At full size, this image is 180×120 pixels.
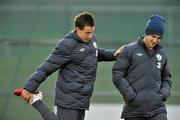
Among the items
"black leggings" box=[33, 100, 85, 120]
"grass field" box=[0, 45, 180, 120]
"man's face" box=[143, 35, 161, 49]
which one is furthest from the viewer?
"grass field" box=[0, 45, 180, 120]

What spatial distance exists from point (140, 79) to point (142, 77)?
2cm

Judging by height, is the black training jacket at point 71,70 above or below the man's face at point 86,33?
below

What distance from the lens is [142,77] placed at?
17.9ft

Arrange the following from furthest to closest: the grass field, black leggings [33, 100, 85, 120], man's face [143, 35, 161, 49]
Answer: the grass field, black leggings [33, 100, 85, 120], man's face [143, 35, 161, 49]

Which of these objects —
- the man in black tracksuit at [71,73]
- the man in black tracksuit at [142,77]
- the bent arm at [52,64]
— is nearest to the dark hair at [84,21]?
the man in black tracksuit at [71,73]

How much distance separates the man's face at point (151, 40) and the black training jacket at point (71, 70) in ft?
1.49

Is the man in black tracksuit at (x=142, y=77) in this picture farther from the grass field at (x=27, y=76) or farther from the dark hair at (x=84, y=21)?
the grass field at (x=27, y=76)

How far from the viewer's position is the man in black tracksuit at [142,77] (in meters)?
5.44

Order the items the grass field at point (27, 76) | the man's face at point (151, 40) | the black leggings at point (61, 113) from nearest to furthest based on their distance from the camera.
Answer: the man's face at point (151, 40) → the black leggings at point (61, 113) → the grass field at point (27, 76)

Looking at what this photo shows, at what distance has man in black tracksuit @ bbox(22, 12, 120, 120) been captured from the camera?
5453 millimetres

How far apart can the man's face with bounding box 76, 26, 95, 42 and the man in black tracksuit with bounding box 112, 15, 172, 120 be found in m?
0.30

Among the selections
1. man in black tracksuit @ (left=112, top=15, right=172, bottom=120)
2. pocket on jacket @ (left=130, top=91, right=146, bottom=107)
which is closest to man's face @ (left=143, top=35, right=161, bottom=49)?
man in black tracksuit @ (left=112, top=15, right=172, bottom=120)

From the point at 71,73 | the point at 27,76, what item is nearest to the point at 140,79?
the point at 71,73

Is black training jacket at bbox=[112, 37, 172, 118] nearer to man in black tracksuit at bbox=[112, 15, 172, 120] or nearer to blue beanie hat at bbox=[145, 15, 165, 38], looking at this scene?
man in black tracksuit at bbox=[112, 15, 172, 120]
